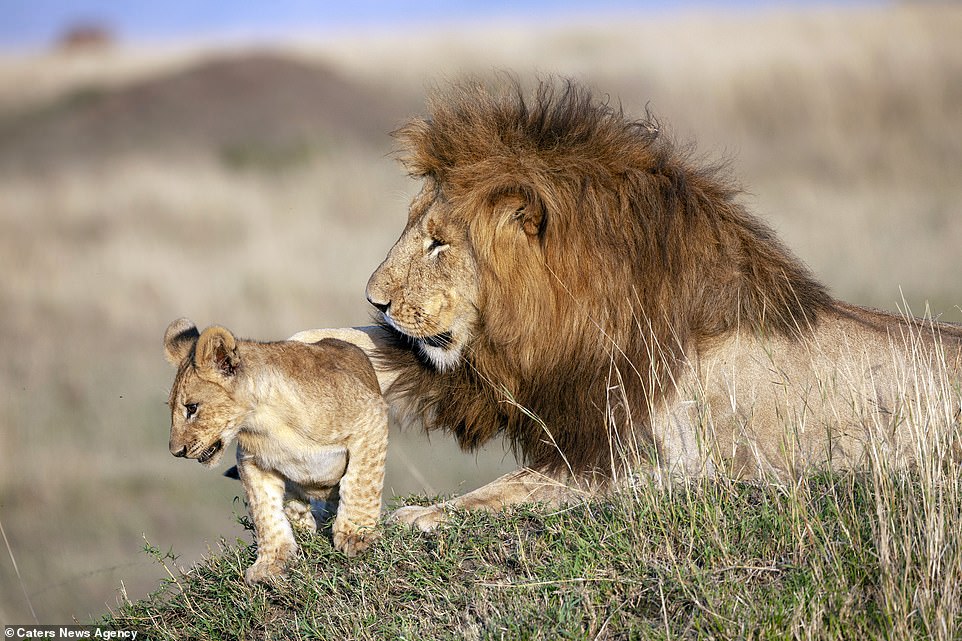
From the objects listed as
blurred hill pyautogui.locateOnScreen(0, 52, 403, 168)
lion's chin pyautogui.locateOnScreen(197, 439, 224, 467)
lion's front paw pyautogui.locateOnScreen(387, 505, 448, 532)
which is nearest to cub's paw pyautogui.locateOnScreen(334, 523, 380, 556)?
lion's front paw pyautogui.locateOnScreen(387, 505, 448, 532)

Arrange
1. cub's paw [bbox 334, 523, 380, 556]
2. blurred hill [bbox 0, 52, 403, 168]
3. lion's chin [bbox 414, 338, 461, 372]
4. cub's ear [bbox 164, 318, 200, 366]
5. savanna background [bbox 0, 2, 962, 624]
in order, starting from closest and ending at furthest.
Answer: cub's paw [bbox 334, 523, 380, 556] < cub's ear [bbox 164, 318, 200, 366] < lion's chin [bbox 414, 338, 461, 372] < savanna background [bbox 0, 2, 962, 624] < blurred hill [bbox 0, 52, 403, 168]

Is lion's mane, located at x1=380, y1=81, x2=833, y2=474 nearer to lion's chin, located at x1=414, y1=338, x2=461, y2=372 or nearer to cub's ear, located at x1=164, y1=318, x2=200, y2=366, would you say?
lion's chin, located at x1=414, y1=338, x2=461, y2=372

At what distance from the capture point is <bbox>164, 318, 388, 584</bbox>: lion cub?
412 cm

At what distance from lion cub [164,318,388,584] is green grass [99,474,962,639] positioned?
152 millimetres

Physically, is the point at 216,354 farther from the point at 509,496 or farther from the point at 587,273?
the point at 587,273

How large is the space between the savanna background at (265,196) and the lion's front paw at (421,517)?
5.60 ft

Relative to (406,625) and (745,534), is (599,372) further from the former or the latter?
(406,625)

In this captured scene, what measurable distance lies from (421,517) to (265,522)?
57 cm

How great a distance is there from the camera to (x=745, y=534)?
151 inches

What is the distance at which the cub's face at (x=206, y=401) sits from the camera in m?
4.09

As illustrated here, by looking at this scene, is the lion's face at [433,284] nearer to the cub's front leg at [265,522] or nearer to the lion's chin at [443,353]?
the lion's chin at [443,353]

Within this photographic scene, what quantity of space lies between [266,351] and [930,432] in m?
2.38

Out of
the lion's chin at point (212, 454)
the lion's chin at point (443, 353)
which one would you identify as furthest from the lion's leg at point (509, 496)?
the lion's chin at point (212, 454)

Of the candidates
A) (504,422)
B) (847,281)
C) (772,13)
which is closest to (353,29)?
(772,13)
